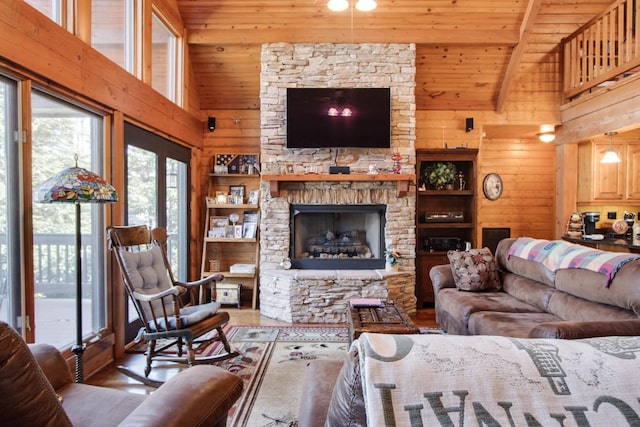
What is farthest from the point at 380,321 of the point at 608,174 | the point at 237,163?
the point at 608,174

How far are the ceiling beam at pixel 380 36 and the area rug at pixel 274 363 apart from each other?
3306 mm

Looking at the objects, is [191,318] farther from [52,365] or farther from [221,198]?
[221,198]

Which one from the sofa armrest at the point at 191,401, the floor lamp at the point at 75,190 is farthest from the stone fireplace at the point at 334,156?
the sofa armrest at the point at 191,401

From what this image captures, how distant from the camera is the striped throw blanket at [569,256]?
2.57 meters

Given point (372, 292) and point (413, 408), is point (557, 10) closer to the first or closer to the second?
point (372, 292)

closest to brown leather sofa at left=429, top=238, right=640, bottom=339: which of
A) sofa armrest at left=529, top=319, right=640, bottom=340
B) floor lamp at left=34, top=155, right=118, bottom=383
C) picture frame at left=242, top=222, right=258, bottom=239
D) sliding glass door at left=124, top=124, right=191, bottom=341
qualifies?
sofa armrest at left=529, top=319, right=640, bottom=340

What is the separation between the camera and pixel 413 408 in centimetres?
83

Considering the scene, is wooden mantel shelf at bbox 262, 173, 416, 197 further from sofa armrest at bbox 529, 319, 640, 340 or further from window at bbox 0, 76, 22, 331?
sofa armrest at bbox 529, 319, 640, 340

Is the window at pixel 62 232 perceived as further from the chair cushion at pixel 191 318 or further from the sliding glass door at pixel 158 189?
the chair cushion at pixel 191 318

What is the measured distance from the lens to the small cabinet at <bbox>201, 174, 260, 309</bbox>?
5.14 m

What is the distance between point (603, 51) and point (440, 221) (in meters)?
2.75

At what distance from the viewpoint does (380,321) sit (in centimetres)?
278

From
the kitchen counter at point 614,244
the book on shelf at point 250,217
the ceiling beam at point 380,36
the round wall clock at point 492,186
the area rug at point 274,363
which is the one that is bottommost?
the area rug at point 274,363

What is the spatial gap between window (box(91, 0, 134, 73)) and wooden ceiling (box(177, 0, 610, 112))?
1.10 metres
